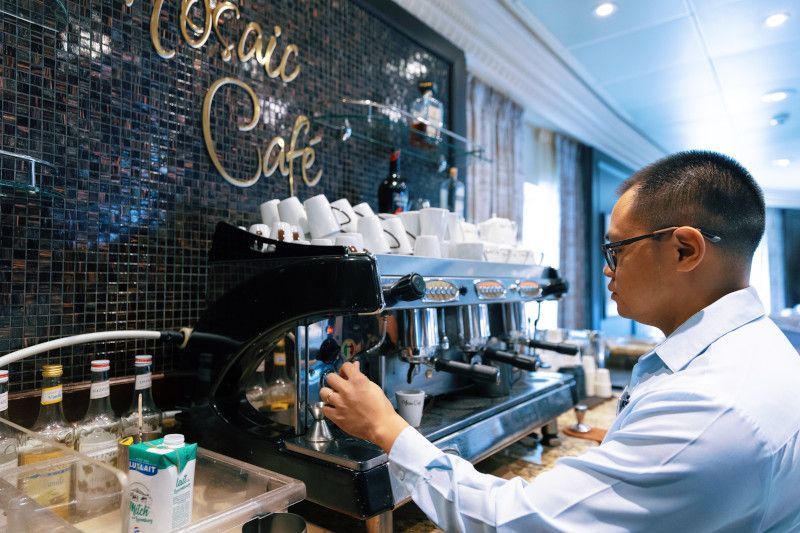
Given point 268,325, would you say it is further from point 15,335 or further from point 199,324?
point 15,335

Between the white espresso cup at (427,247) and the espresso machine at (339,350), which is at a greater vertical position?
the white espresso cup at (427,247)

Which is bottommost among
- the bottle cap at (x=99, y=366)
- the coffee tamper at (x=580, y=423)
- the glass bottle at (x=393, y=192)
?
the coffee tamper at (x=580, y=423)

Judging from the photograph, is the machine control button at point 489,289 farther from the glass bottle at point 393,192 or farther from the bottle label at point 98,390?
the bottle label at point 98,390

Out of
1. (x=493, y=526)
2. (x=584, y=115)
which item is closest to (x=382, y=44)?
(x=493, y=526)

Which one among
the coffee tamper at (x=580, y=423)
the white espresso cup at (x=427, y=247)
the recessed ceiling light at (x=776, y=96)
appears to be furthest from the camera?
the recessed ceiling light at (x=776, y=96)

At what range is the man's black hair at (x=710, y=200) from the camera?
753mm

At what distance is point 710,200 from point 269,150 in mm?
1188

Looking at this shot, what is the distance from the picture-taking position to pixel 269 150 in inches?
60.7

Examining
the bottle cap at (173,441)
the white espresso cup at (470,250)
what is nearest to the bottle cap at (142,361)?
the bottle cap at (173,441)

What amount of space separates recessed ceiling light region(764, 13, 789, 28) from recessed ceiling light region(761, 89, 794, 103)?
1.23 meters

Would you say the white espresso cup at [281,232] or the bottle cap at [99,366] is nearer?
the bottle cap at [99,366]

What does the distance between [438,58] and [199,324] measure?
1.68 meters

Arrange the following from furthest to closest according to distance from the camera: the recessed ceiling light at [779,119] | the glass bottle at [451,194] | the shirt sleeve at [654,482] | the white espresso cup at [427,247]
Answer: the recessed ceiling light at [779,119] < the glass bottle at [451,194] < the white espresso cup at [427,247] < the shirt sleeve at [654,482]

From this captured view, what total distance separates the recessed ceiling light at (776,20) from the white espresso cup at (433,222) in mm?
2409
